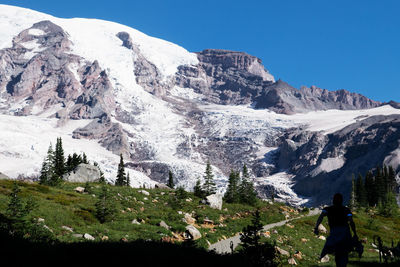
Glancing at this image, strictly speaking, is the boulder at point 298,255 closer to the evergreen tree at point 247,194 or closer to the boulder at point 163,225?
the boulder at point 163,225

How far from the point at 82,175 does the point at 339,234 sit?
58241mm

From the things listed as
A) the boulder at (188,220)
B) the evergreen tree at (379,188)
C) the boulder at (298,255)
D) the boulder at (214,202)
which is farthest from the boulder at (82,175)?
the evergreen tree at (379,188)

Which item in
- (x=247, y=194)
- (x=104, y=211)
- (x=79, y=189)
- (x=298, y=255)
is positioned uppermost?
(x=79, y=189)

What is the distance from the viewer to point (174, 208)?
3797 cm

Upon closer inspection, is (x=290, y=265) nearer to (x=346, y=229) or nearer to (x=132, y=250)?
(x=346, y=229)

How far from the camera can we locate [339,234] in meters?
11.1

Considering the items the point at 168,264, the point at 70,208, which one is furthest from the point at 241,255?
the point at 70,208

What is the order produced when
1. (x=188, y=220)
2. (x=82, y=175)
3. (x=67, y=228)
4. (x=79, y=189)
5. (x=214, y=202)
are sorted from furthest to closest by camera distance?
(x=82, y=175)
(x=214, y=202)
(x=79, y=189)
(x=188, y=220)
(x=67, y=228)

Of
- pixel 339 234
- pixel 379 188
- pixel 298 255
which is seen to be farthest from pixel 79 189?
pixel 379 188

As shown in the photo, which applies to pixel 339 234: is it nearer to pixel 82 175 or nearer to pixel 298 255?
pixel 298 255

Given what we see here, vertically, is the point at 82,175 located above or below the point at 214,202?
above

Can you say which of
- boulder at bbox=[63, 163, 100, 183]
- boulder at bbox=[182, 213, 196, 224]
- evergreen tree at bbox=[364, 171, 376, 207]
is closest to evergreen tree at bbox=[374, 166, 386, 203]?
evergreen tree at bbox=[364, 171, 376, 207]

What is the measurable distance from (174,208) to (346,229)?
1119 inches

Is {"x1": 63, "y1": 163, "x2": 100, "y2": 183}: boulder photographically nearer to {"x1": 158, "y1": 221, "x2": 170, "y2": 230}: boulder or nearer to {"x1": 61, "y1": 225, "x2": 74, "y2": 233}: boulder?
{"x1": 158, "y1": 221, "x2": 170, "y2": 230}: boulder
